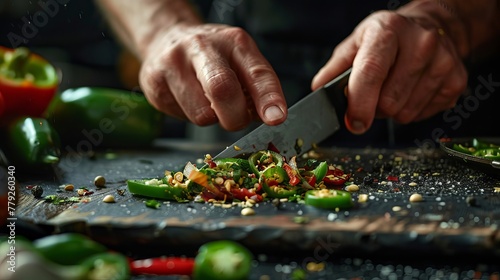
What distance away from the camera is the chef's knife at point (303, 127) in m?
1.51

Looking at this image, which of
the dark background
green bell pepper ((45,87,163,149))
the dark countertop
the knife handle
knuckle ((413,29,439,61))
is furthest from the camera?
the dark background

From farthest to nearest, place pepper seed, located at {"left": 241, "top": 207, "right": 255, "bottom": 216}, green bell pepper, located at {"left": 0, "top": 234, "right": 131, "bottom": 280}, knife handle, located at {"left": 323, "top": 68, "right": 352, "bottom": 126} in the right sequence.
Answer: knife handle, located at {"left": 323, "top": 68, "right": 352, "bottom": 126} < pepper seed, located at {"left": 241, "top": 207, "right": 255, "bottom": 216} < green bell pepper, located at {"left": 0, "top": 234, "right": 131, "bottom": 280}

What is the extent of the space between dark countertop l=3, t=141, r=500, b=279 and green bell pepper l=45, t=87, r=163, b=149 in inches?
32.6

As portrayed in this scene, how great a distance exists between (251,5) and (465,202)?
56.3 inches

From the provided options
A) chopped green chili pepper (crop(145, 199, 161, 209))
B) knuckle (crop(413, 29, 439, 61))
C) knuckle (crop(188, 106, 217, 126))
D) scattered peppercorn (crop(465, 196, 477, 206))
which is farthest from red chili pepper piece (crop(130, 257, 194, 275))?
knuckle (crop(413, 29, 439, 61))

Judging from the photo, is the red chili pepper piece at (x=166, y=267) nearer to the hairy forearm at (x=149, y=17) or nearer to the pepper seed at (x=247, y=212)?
the pepper seed at (x=247, y=212)

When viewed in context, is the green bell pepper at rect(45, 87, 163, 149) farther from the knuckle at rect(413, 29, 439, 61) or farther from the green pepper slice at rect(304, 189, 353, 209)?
the green pepper slice at rect(304, 189, 353, 209)

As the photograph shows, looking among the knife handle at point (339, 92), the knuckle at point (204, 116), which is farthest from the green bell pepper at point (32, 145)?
the knife handle at point (339, 92)

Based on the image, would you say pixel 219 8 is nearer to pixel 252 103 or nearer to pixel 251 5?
pixel 251 5

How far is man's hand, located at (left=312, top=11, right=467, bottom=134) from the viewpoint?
1702 millimetres

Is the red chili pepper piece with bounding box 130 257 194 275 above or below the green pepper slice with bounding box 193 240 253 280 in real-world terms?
below

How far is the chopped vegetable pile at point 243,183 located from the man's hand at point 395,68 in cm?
37

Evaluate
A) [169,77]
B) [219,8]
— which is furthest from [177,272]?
[219,8]

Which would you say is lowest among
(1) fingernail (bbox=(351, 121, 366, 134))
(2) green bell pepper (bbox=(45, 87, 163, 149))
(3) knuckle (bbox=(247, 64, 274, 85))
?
(2) green bell pepper (bbox=(45, 87, 163, 149))
